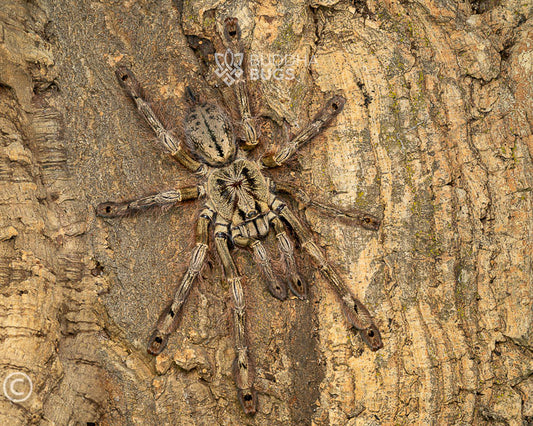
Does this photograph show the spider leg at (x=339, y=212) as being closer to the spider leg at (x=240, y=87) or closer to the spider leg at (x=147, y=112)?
the spider leg at (x=240, y=87)

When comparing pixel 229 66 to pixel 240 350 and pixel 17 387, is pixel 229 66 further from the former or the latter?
pixel 17 387

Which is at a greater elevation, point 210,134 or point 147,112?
point 147,112

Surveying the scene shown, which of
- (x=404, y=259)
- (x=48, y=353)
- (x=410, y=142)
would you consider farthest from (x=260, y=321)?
(x=410, y=142)

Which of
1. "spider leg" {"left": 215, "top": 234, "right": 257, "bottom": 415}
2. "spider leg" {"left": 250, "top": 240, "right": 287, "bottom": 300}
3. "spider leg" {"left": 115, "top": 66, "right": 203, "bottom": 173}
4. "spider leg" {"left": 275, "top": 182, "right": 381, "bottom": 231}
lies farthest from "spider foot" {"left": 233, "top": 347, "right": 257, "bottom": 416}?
"spider leg" {"left": 115, "top": 66, "right": 203, "bottom": 173}

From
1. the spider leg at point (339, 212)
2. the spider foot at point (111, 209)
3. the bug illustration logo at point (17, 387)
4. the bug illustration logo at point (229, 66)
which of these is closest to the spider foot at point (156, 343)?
the bug illustration logo at point (17, 387)

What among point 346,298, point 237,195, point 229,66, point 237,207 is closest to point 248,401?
point 346,298

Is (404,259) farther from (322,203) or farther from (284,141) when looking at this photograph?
(284,141)

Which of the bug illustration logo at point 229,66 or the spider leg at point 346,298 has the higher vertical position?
the bug illustration logo at point 229,66
